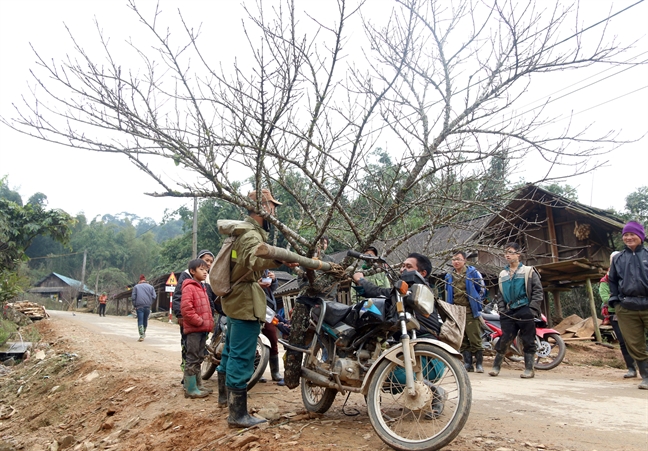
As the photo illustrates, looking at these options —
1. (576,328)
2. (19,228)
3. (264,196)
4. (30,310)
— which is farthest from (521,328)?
(30,310)

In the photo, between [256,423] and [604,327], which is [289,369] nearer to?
[256,423]

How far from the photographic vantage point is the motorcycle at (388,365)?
9.50 ft

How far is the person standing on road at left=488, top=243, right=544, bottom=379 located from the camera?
635 centimetres

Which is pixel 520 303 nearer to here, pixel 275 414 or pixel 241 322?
pixel 275 414

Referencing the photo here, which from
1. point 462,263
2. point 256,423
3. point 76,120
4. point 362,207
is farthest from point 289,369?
point 462,263

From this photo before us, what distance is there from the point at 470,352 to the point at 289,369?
13.4 ft

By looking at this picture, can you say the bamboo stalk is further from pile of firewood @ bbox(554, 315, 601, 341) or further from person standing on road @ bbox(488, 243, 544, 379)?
pile of firewood @ bbox(554, 315, 601, 341)

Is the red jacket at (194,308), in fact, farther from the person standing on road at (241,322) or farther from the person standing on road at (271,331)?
the person standing on road at (241,322)

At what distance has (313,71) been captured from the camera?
3.83 metres

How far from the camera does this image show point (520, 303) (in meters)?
6.43

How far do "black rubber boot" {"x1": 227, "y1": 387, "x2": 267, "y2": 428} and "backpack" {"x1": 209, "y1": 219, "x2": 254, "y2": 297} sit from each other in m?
0.77

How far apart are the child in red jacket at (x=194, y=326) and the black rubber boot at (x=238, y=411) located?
4.26 feet

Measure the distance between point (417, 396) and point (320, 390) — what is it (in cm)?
117

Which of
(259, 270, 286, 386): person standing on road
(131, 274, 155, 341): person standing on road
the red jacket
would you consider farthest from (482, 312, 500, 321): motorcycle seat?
(131, 274, 155, 341): person standing on road
